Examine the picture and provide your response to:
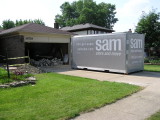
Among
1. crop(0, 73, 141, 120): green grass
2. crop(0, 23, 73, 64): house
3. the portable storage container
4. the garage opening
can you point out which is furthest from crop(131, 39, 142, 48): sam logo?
the garage opening

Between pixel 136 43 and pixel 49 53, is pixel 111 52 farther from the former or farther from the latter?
pixel 49 53

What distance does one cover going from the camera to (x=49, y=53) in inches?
902

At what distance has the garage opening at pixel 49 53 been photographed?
61.9ft

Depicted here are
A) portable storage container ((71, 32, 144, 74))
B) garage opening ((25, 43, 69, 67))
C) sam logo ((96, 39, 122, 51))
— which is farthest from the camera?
garage opening ((25, 43, 69, 67))

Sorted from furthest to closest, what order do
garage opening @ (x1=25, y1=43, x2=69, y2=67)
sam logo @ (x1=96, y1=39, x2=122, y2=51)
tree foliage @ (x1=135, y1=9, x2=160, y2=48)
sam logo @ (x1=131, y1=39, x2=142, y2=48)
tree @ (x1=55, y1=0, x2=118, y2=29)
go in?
tree @ (x1=55, y1=0, x2=118, y2=29), tree foliage @ (x1=135, y1=9, x2=160, y2=48), garage opening @ (x1=25, y1=43, x2=69, y2=67), sam logo @ (x1=131, y1=39, x2=142, y2=48), sam logo @ (x1=96, y1=39, x2=122, y2=51)

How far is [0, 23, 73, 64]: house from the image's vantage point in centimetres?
1585

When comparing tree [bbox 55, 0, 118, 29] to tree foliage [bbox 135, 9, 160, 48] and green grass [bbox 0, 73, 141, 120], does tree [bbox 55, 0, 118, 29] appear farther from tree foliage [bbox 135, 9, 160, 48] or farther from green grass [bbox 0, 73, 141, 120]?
green grass [bbox 0, 73, 141, 120]

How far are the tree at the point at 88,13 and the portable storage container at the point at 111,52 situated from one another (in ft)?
134

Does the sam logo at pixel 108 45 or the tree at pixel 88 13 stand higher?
the tree at pixel 88 13

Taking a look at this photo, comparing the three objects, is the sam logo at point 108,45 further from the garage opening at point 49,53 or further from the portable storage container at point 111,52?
the garage opening at point 49,53

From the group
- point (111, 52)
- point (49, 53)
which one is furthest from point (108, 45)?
point (49, 53)

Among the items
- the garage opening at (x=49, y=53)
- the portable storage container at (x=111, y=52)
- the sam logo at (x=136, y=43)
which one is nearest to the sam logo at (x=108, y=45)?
the portable storage container at (x=111, y=52)

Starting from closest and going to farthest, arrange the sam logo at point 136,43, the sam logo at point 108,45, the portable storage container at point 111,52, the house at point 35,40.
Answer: the portable storage container at point 111,52 < the sam logo at point 108,45 < the sam logo at point 136,43 < the house at point 35,40

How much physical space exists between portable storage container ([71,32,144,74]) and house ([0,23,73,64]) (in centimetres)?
377
